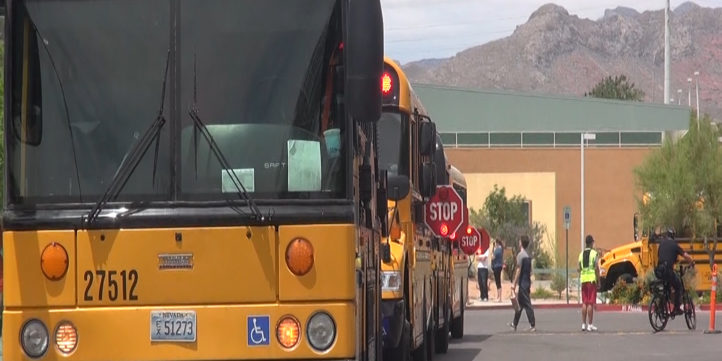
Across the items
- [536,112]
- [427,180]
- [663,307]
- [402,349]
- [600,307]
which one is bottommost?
[600,307]

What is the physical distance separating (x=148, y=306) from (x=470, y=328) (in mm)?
20675

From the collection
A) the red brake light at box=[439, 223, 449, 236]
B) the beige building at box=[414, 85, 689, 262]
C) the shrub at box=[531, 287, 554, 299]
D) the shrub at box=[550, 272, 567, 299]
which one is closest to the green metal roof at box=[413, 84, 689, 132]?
the beige building at box=[414, 85, 689, 262]

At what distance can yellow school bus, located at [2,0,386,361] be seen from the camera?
8500mm

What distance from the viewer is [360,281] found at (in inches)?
365

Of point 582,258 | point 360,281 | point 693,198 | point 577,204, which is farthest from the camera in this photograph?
point 577,204

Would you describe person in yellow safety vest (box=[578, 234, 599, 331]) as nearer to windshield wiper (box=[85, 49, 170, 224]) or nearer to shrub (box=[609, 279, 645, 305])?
shrub (box=[609, 279, 645, 305])

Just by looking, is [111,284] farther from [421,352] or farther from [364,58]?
[421,352]

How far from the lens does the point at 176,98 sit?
8789 mm

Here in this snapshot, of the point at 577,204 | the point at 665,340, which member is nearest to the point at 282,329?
the point at 665,340

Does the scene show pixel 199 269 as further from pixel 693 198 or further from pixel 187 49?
pixel 693 198

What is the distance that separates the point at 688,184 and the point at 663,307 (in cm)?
1846

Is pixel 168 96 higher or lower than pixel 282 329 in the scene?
higher

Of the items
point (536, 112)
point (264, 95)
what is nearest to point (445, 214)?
point (264, 95)

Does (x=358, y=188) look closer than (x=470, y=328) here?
Yes
